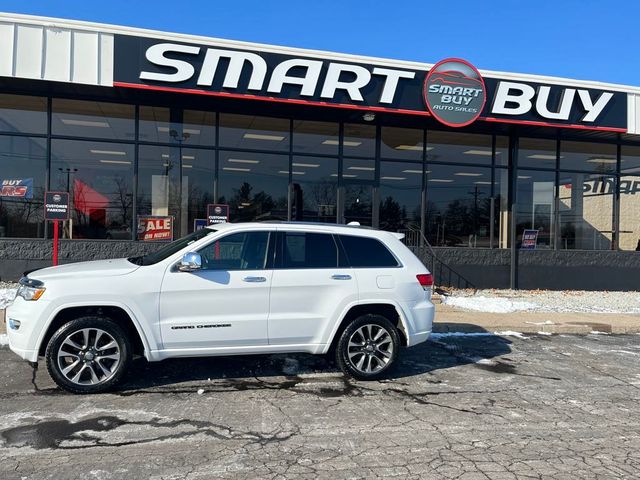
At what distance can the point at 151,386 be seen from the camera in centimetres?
557

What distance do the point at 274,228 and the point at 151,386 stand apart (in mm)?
2226

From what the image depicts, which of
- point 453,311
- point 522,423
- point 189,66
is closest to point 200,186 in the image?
point 189,66

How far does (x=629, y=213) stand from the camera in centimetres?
1558

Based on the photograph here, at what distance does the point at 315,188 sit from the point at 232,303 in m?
8.34

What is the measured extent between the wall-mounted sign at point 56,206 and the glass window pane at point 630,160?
50.8ft

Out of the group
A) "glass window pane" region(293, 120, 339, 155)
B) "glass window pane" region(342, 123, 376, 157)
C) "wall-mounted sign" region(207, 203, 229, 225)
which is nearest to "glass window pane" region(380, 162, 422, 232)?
"glass window pane" region(342, 123, 376, 157)

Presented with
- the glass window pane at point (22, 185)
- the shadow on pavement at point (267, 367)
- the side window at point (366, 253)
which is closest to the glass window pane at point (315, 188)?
the glass window pane at point (22, 185)

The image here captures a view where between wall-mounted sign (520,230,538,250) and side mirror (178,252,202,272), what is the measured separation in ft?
38.0

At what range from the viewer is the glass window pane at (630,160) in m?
15.6

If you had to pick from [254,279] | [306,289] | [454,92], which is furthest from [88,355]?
[454,92]

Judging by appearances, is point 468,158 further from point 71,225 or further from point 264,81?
point 71,225

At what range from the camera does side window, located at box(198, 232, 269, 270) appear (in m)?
5.62

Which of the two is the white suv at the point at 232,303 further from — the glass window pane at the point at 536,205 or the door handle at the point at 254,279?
the glass window pane at the point at 536,205

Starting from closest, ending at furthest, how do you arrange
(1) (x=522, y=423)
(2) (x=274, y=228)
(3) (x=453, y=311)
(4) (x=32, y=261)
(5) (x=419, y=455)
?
(5) (x=419, y=455), (1) (x=522, y=423), (2) (x=274, y=228), (3) (x=453, y=311), (4) (x=32, y=261)
